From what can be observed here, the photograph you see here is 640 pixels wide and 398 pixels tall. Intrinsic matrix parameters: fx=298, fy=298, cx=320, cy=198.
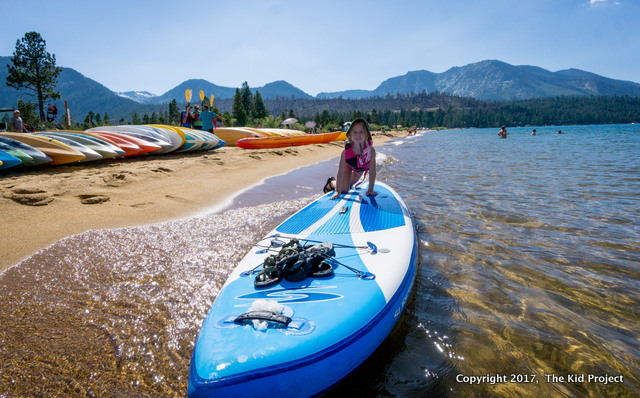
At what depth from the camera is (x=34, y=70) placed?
928 inches

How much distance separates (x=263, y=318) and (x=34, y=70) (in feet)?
108

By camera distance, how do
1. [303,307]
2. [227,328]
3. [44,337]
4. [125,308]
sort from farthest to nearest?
[125,308] → [44,337] → [303,307] → [227,328]

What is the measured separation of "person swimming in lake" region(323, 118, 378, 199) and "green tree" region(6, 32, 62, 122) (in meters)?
28.4

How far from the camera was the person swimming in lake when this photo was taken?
16.1 feet

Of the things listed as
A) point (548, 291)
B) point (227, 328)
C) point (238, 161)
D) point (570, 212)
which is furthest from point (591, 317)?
point (238, 161)

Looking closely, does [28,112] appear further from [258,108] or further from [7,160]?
[7,160]

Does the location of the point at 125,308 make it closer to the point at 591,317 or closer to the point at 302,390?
the point at 302,390

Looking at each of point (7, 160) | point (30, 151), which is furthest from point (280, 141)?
point (7, 160)

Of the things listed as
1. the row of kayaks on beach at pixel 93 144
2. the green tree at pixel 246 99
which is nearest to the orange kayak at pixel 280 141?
the row of kayaks on beach at pixel 93 144

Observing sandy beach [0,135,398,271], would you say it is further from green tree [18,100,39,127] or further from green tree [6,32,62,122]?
green tree [18,100,39,127]

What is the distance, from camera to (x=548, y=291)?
3141mm

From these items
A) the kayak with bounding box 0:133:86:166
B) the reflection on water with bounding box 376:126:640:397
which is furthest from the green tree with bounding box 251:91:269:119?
the reflection on water with bounding box 376:126:640:397

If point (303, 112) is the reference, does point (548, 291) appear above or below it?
below

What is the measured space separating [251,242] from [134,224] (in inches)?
75.7
